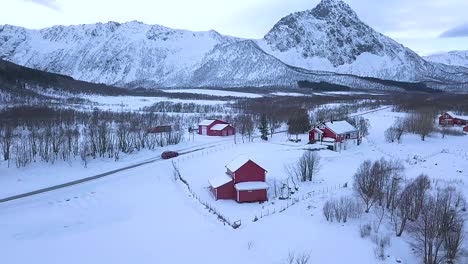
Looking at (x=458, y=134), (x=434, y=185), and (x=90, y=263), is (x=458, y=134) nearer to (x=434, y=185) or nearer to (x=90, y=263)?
(x=434, y=185)

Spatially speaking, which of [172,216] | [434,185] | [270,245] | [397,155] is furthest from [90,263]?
[397,155]

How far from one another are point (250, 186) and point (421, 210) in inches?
586

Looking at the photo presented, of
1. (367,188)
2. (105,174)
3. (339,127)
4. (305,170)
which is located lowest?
(105,174)

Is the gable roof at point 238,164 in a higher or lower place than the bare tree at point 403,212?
higher

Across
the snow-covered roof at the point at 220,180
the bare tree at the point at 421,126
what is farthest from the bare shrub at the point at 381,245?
the bare tree at the point at 421,126

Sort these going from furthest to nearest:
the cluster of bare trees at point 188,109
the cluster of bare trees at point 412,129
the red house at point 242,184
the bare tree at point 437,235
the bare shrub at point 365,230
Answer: the cluster of bare trees at point 188,109 < the cluster of bare trees at point 412,129 < the red house at point 242,184 < the bare shrub at point 365,230 < the bare tree at point 437,235

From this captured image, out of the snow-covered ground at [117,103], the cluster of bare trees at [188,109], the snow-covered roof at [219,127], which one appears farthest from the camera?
the cluster of bare trees at [188,109]

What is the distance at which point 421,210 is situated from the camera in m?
30.1

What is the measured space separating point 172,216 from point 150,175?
15.8m

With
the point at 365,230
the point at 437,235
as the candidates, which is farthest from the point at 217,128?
the point at 437,235

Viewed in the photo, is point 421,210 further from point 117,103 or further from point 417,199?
point 117,103

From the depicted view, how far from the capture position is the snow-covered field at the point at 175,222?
26703 mm

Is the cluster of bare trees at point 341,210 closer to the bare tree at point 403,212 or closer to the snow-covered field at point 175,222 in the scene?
the snow-covered field at point 175,222

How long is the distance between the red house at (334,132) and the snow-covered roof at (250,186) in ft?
93.6
